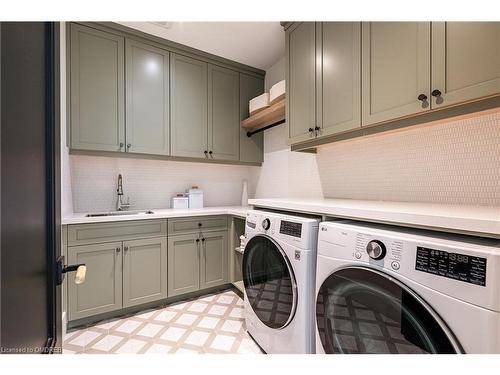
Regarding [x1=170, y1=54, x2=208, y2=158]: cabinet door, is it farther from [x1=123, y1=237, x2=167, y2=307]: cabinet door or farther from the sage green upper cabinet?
[x1=123, y1=237, x2=167, y2=307]: cabinet door

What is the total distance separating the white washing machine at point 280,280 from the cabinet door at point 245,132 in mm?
1306

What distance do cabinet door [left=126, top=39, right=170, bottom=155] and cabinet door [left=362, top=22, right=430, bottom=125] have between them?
1.76 m

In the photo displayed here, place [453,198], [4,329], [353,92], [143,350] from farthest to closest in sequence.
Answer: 1. [143,350]
2. [353,92]
3. [453,198]
4. [4,329]

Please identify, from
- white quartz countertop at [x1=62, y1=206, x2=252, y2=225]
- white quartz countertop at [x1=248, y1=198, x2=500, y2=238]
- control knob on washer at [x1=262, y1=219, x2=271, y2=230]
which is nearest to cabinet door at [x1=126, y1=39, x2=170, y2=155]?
white quartz countertop at [x1=62, y1=206, x2=252, y2=225]

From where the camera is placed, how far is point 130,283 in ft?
6.28

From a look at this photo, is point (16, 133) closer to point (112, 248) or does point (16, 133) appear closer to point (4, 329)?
point (4, 329)

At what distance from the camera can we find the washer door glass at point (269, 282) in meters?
1.26

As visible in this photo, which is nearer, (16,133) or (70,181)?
(16,133)

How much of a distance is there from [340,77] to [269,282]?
1.37 m

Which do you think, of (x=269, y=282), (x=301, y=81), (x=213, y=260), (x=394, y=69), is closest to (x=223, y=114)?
(x=301, y=81)

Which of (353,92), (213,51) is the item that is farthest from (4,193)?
(213,51)

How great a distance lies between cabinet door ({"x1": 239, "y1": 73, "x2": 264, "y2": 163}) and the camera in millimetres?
2691

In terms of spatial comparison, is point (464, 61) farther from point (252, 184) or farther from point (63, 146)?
point (63, 146)
